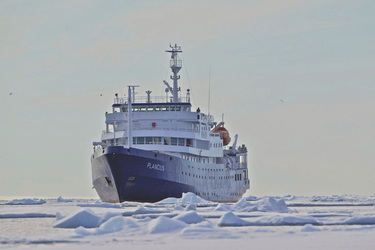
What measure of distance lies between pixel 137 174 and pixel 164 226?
104 feet

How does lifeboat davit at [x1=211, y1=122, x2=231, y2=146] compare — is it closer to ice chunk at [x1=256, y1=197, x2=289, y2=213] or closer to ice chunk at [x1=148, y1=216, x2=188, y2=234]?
ice chunk at [x1=256, y1=197, x2=289, y2=213]

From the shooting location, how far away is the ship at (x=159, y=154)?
54031 millimetres

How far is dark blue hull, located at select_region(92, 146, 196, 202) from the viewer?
175 feet

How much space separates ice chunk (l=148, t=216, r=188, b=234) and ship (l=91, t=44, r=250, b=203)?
30672 millimetres

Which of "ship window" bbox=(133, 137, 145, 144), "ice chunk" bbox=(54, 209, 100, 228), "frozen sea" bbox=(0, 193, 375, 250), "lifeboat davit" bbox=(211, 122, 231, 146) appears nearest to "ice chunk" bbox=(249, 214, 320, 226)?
"frozen sea" bbox=(0, 193, 375, 250)

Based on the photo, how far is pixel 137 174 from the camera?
53906mm

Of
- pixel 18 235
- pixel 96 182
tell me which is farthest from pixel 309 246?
pixel 96 182

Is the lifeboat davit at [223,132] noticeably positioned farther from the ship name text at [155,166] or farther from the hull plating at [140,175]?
the ship name text at [155,166]

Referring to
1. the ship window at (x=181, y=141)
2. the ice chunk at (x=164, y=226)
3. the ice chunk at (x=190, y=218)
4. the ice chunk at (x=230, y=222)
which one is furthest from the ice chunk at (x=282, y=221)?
the ship window at (x=181, y=141)

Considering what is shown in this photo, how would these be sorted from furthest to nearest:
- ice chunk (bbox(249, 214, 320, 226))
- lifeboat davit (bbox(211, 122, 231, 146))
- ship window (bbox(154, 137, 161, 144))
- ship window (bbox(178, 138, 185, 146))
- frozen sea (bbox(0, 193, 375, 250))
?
lifeboat davit (bbox(211, 122, 231, 146)), ship window (bbox(178, 138, 185, 146)), ship window (bbox(154, 137, 161, 144)), ice chunk (bbox(249, 214, 320, 226)), frozen sea (bbox(0, 193, 375, 250))

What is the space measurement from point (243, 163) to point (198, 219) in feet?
186

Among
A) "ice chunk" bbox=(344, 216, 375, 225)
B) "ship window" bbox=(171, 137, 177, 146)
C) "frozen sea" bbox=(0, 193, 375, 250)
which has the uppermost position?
"ship window" bbox=(171, 137, 177, 146)

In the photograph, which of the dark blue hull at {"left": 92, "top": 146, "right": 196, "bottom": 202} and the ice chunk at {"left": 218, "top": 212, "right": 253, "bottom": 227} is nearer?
→ the ice chunk at {"left": 218, "top": 212, "right": 253, "bottom": 227}

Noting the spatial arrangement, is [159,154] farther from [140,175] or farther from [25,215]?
[25,215]
